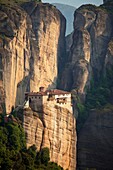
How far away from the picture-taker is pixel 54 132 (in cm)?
7162

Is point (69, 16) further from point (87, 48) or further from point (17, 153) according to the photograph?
point (17, 153)

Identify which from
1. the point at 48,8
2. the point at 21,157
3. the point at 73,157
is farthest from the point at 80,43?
the point at 21,157

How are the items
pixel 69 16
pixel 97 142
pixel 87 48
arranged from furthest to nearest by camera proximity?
pixel 69 16
pixel 87 48
pixel 97 142

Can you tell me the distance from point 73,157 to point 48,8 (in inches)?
990

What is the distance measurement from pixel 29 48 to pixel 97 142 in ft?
53.8

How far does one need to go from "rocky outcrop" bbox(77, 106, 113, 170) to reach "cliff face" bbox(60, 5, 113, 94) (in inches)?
282

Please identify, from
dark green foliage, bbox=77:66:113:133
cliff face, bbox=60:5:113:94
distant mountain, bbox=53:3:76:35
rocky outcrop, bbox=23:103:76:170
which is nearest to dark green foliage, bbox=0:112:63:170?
rocky outcrop, bbox=23:103:76:170

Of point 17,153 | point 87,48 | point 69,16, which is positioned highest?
point 69,16

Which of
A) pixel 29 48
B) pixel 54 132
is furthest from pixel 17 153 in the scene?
pixel 29 48

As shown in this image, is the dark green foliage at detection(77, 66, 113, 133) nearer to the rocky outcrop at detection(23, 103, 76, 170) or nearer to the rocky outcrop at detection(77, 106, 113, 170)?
the rocky outcrop at detection(77, 106, 113, 170)

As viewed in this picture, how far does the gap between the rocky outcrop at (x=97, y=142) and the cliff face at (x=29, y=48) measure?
953 cm

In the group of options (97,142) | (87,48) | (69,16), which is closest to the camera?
(97,142)

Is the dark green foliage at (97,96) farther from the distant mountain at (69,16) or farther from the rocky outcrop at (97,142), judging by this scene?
the distant mountain at (69,16)

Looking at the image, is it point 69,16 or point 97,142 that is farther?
point 69,16
